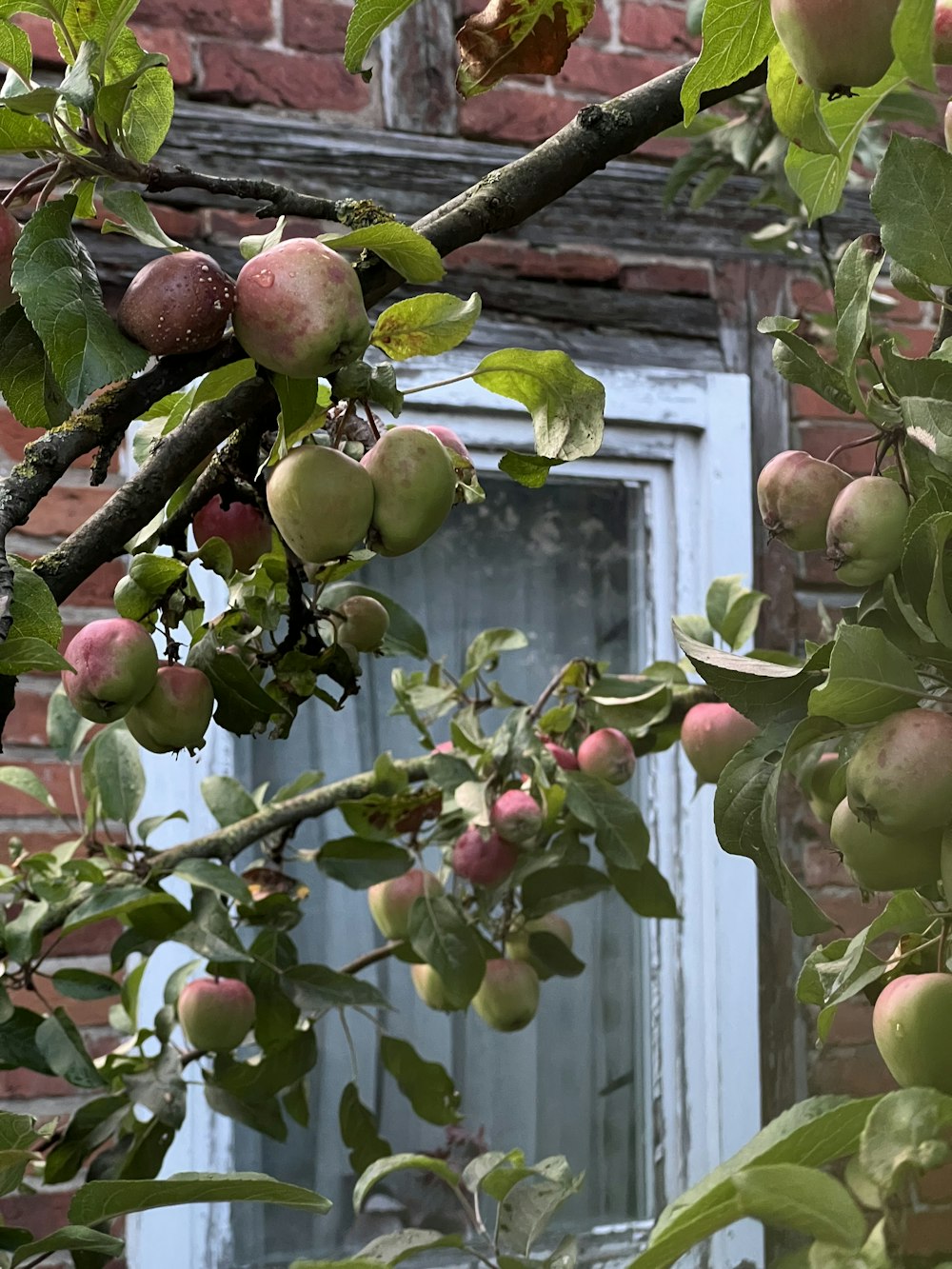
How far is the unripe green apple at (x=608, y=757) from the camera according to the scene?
1.00 m

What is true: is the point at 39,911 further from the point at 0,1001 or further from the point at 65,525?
the point at 65,525

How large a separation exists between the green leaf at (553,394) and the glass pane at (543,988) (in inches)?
42.6

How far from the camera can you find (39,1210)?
4.76 ft

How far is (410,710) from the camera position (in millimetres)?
1048

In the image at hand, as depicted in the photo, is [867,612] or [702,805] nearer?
[867,612]

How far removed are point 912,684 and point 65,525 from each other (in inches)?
49.9

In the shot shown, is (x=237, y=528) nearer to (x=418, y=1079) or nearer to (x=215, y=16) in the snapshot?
(x=418, y=1079)

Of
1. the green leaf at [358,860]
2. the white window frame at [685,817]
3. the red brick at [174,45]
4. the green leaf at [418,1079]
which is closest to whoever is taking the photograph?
the green leaf at [358,860]

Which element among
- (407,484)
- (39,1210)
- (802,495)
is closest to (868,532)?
(802,495)

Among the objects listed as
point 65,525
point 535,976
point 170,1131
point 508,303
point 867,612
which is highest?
point 508,303

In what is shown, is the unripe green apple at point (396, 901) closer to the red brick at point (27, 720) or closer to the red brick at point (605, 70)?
the red brick at point (27, 720)

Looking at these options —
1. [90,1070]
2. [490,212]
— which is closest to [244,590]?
[490,212]

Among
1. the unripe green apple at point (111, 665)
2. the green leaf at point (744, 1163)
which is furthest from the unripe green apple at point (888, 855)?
the unripe green apple at point (111, 665)

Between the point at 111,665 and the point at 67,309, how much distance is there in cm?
20
